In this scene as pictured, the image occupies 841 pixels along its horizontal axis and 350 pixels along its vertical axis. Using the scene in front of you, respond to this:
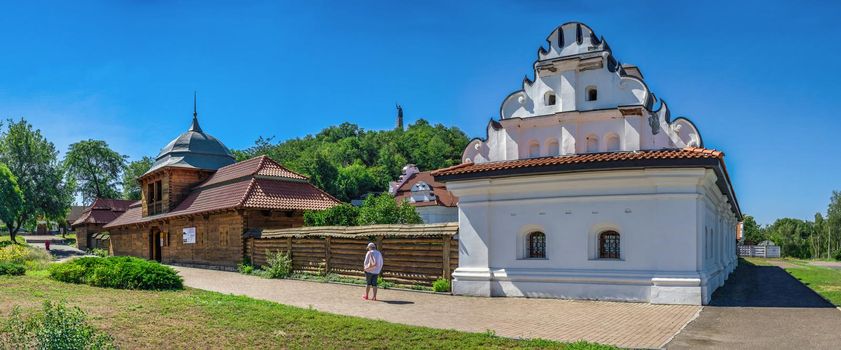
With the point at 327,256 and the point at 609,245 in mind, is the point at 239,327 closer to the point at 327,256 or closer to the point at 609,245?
the point at 609,245

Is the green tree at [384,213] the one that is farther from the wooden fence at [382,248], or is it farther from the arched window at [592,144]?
the arched window at [592,144]

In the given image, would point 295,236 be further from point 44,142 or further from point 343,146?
point 343,146

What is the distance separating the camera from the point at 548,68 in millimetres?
15961

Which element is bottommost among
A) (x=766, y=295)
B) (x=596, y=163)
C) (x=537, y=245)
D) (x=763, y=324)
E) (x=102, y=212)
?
(x=766, y=295)

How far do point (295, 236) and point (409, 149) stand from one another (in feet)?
241

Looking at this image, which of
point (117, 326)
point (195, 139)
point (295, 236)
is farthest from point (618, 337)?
point (195, 139)

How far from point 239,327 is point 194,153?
26.4 meters

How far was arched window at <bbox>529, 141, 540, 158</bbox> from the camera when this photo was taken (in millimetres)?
16188

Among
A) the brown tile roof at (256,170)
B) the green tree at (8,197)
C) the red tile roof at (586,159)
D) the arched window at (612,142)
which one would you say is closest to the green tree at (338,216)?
the brown tile roof at (256,170)

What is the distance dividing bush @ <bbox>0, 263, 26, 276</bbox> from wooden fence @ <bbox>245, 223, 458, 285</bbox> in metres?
7.87

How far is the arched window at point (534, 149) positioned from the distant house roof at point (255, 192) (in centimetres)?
1341

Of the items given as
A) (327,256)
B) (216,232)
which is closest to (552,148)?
(327,256)

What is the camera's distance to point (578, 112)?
50.5 ft

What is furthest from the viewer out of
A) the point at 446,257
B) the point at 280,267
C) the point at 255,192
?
the point at 255,192
